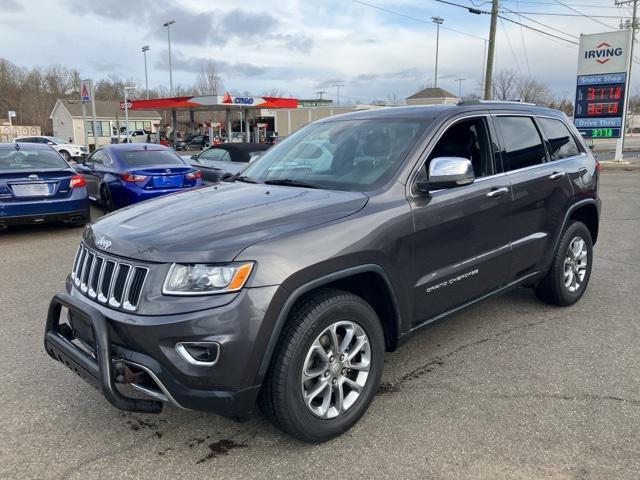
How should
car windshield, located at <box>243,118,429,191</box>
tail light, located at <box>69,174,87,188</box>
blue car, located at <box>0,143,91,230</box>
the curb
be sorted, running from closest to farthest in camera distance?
car windshield, located at <box>243,118,429,191</box>
blue car, located at <box>0,143,91,230</box>
tail light, located at <box>69,174,87,188</box>
the curb

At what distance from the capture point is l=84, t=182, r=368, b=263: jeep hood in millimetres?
2648

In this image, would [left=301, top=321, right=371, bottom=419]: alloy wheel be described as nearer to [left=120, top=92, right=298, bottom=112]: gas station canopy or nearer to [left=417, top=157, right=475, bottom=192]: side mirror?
[left=417, top=157, right=475, bottom=192]: side mirror

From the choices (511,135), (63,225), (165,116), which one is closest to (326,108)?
(165,116)

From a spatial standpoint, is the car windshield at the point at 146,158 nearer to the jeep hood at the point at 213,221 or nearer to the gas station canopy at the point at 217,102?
the jeep hood at the point at 213,221

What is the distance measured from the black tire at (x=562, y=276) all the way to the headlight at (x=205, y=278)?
323cm

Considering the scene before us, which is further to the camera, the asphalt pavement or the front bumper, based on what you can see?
the asphalt pavement

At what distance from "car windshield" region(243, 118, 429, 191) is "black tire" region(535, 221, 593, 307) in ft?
6.40

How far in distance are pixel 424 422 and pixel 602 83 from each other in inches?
964

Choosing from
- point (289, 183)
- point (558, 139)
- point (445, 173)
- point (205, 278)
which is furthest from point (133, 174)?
point (205, 278)

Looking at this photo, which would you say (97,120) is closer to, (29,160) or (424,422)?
(29,160)

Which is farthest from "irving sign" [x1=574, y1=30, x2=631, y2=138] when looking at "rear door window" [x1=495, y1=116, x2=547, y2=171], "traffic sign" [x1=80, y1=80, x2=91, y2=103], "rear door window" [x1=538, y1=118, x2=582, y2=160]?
"rear door window" [x1=495, y1=116, x2=547, y2=171]

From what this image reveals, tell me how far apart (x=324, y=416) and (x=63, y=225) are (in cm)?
815

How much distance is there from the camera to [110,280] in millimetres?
2812

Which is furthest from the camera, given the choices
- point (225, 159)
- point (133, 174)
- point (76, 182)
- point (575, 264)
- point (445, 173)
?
point (225, 159)
